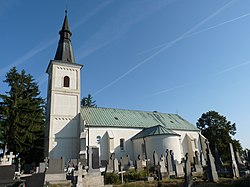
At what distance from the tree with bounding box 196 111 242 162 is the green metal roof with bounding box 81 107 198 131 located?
9008 mm

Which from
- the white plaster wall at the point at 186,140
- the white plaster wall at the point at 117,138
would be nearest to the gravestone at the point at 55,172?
the white plaster wall at the point at 117,138

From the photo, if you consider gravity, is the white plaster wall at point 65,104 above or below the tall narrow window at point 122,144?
above

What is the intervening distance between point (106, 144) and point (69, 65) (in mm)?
11450

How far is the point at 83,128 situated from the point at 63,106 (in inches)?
152

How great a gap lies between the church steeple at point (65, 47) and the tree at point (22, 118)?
5.61 metres

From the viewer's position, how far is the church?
2370cm

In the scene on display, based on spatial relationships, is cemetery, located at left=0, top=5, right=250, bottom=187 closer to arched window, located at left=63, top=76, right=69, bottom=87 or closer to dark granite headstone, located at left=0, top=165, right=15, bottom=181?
arched window, located at left=63, top=76, right=69, bottom=87

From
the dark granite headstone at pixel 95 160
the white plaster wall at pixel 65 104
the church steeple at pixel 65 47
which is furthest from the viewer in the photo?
the church steeple at pixel 65 47

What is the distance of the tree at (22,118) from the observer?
23.3 m

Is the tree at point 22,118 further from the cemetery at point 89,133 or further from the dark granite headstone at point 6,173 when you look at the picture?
the dark granite headstone at point 6,173

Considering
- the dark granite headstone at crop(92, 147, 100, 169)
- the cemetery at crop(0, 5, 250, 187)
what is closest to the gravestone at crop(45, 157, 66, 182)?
the dark granite headstone at crop(92, 147, 100, 169)

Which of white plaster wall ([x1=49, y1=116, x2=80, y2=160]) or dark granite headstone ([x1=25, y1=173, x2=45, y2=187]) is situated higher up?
white plaster wall ([x1=49, y1=116, x2=80, y2=160])

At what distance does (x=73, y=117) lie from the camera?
25156 millimetres

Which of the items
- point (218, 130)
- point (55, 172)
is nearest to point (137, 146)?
point (55, 172)
